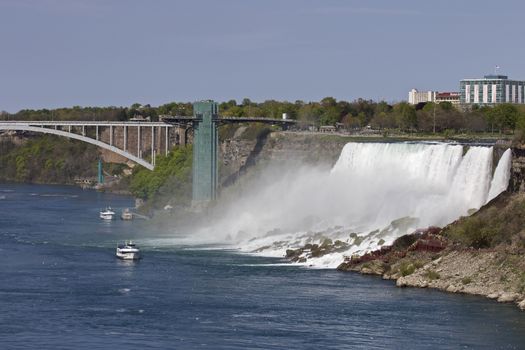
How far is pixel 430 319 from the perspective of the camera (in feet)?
143

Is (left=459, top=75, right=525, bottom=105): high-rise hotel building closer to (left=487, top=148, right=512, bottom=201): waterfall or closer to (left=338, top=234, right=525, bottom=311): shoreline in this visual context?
(left=487, top=148, right=512, bottom=201): waterfall

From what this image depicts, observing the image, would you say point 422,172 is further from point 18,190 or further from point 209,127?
point 18,190

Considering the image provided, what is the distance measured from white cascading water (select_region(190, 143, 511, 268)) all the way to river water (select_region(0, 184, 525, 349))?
14.4 feet

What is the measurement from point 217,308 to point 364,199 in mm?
23988

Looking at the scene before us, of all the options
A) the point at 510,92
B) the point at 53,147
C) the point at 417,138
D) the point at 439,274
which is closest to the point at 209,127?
the point at 417,138

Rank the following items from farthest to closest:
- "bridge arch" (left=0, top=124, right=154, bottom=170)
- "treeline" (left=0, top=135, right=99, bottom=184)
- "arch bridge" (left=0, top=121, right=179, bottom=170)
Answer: "treeline" (left=0, top=135, right=99, bottom=184), "arch bridge" (left=0, top=121, right=179, bottom=170), "bridge arch" (left=0, top=124, right=154, bottom=170)

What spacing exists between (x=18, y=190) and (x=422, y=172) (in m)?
59.9

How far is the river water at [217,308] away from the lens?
40.6 metres

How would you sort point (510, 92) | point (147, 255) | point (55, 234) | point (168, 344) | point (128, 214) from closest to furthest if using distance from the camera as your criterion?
point (168, 344), point (147, 255), point (55, 234), point (128, 214), point (510, 92)

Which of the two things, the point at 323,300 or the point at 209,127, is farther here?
the point at 209,127

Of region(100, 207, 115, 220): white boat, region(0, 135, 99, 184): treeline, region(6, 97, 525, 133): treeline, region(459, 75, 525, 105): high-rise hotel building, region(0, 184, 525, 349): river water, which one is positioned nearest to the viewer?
region(0, 184, 525, 349): river water

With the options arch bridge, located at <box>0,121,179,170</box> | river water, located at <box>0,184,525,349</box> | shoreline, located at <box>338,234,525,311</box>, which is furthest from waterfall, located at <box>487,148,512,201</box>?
arch bridge, located at <box>0,121,179,170</box>

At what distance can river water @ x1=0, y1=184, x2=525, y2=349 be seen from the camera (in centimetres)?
4059

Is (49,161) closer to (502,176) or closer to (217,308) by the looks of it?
(502,176)
